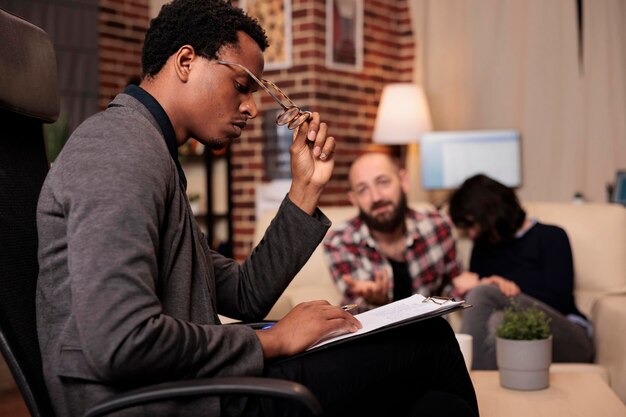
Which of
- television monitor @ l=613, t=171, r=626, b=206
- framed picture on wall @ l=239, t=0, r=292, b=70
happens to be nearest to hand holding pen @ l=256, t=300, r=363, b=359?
television monitor @ l=613, t=171, r=626, b=206

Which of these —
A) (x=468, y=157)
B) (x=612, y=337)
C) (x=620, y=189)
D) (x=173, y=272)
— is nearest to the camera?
(x=173, y=272)

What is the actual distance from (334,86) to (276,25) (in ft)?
1.60

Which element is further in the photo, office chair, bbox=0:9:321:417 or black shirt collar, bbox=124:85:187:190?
black shirt collar, bbox=124:85:187:190

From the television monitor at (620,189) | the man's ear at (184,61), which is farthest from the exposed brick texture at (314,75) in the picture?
the man's ear at (184,61)

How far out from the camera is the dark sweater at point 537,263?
2658mm

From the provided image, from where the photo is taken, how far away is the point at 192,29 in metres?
1.24

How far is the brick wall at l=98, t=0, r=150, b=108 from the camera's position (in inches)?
201

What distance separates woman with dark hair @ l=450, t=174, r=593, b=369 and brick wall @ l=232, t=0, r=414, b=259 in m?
1.73

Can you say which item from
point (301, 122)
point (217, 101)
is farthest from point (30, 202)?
point (301, 122)

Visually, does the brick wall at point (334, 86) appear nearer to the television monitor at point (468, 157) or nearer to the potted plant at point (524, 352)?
the television monitor at point (468, 157)

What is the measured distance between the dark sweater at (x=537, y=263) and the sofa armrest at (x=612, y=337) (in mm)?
144

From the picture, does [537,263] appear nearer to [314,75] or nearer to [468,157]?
[468,157]

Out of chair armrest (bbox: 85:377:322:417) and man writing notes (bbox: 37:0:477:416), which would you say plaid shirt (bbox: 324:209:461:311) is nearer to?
man writing notes (bbox: 37:0:477:416)

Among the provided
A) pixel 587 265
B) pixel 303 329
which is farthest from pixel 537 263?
pixel 303 329
